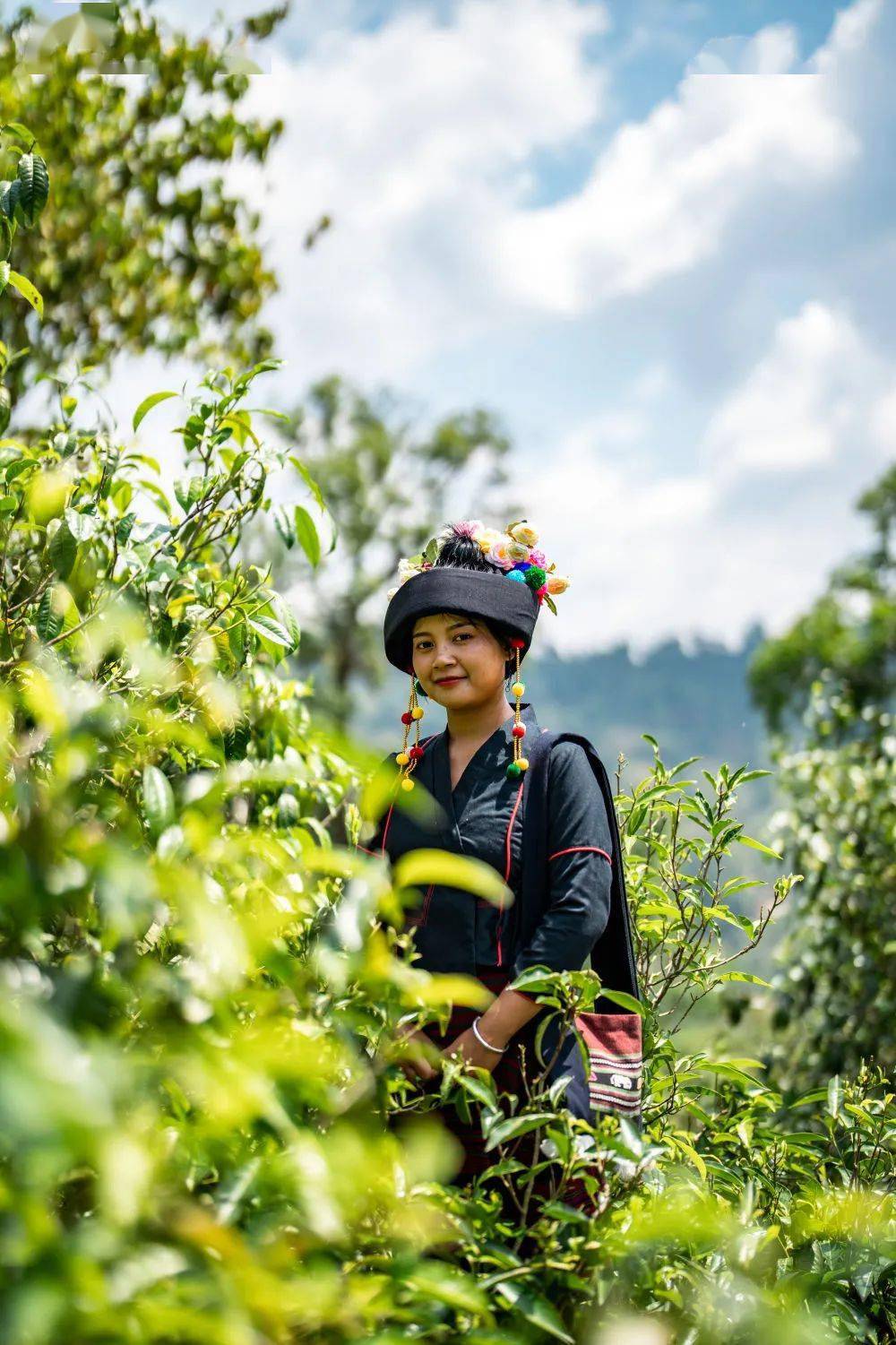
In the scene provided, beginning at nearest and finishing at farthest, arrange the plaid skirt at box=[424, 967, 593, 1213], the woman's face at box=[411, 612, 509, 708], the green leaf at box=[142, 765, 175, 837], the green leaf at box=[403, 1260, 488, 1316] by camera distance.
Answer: the green leaf at box=[403, 1260, 488, 1316] < the green leaf at box=[142, 765, 175, 837] < the plaid skirt at box=[424, 967, 593, 1213] < the woman's face at box=[411, 612, 509, 708]

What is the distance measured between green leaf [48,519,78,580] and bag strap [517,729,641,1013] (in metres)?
0.90

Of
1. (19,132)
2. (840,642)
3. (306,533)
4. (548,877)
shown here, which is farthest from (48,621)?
(840,642)

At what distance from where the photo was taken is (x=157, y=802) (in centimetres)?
113

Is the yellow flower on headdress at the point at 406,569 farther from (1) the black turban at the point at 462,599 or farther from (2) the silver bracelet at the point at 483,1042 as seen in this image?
(2) the silver bracelet at the point at 483,1042

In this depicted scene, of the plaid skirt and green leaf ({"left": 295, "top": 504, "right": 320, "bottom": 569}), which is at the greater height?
green leaf ({"left": 295, "top": 504, "right": 320, "bottom": 569})

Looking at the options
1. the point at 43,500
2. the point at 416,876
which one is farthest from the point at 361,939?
the point at 43,500

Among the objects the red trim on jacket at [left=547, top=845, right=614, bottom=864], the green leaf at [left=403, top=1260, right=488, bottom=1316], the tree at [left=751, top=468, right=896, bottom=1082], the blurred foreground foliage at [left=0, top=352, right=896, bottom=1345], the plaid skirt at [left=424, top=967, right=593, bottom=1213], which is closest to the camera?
Answer: the blurred foreground foliage at [left=0, top=352, right=896, bottom=1345]

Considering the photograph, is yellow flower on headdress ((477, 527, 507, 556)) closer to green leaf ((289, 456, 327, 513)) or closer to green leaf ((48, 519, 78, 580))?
green leaf ((289, 456, 327, 513))

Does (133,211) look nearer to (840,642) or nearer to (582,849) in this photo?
(582,849)

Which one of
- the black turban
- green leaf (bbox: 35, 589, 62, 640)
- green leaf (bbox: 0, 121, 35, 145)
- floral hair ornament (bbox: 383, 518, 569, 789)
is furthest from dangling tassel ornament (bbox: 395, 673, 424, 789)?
→ green leaf (bbox: 0, 121, 35, 145)

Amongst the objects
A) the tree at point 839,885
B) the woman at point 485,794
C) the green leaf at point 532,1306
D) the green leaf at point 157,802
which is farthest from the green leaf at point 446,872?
the tree at point 839,885

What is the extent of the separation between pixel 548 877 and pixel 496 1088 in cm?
37

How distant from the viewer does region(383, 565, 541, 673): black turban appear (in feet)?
7.47

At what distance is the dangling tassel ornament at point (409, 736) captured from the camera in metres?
2.35
